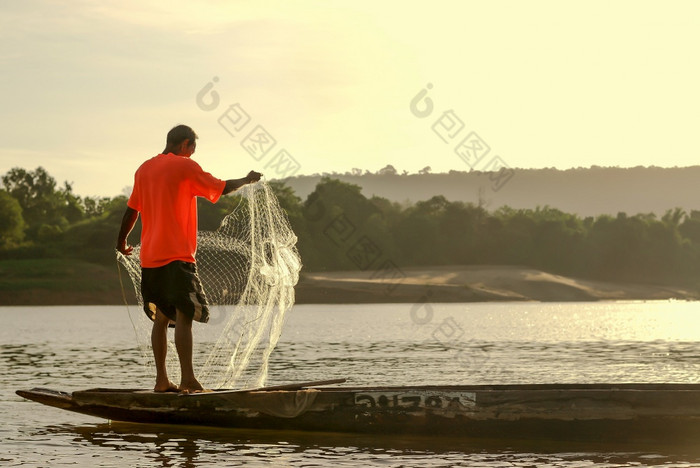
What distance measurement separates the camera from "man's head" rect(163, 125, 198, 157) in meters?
11.5

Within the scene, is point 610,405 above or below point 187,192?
below

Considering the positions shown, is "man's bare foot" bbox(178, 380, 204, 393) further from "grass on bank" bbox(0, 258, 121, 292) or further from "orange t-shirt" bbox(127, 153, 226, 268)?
"grass on bank" bbox(0, 258, 121, 292)

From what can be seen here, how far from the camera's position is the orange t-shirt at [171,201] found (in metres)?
11.2

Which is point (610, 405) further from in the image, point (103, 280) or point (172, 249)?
point (103, 280)

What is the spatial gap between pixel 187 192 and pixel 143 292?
1.25 metres

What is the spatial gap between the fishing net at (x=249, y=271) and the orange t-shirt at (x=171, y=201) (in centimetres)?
160

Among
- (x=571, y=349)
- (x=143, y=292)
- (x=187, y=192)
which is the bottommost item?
(x=571, y=349)

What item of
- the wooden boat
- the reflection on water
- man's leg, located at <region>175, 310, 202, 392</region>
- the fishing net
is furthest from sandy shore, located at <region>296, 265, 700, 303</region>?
man's leg, located at <region>175, 310, 202, 392</region>

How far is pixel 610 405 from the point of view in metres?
10.9

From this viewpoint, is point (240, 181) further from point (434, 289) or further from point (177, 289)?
point (434, 289)

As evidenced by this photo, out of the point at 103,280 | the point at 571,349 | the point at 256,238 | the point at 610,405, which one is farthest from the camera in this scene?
the point at 103,280

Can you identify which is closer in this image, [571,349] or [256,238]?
[256,238]

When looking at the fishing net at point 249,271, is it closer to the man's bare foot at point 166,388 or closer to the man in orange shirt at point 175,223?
the man's bare foot at point 166,388

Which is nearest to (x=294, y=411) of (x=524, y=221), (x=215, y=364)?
(x=215, y=364)
